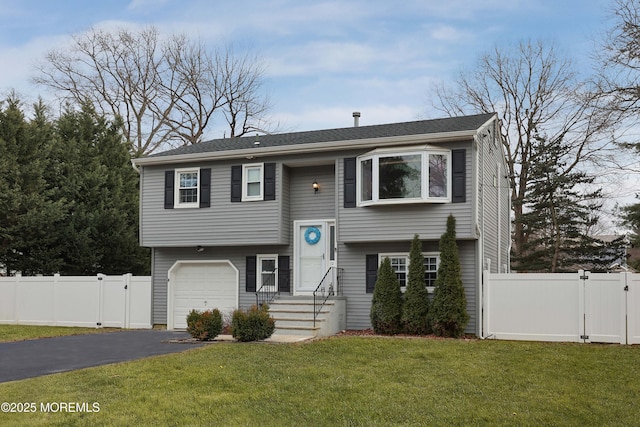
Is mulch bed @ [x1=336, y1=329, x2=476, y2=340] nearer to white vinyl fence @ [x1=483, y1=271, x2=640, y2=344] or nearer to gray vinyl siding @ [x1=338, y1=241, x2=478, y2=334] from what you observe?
gray vinyl siding @ [x1=338, y1=241, x2=478, y2=334]

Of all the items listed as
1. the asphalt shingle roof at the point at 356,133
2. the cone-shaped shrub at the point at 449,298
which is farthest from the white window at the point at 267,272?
the cone-shaped shrub at the point at 449,298

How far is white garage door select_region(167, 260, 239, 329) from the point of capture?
18.4 metres

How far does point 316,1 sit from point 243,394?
12.1 m

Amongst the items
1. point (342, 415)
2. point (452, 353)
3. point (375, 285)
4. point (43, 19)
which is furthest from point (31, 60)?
A: point (342, 415)

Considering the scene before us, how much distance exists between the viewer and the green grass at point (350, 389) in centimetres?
A: 734

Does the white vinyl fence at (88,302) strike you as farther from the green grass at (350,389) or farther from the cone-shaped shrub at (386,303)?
the green grass at (350,389)

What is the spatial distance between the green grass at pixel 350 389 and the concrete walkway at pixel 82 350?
3.20 ft

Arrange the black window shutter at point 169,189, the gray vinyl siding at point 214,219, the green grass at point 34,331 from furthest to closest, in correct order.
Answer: the black window shutter at point 169,189
the gray vinyl siding at point 214,219
the green grass at point 34,331

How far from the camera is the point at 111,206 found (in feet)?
81.8

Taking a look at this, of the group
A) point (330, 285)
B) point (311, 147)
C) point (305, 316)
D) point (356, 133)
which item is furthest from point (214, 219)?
point (356, 133)

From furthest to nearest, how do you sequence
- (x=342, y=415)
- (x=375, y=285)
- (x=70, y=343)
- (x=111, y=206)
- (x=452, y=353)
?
(x=111, y=206) < (x=375, y=285) < (x=70, y=343) < (x=452, y=353) < (x=342, y=415)

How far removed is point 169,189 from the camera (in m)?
18.6

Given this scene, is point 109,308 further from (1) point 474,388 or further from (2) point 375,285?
(1) point 474,388

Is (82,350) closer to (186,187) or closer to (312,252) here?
(186,187)
